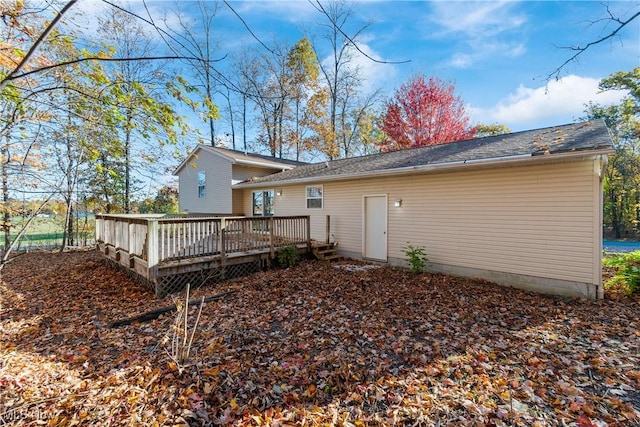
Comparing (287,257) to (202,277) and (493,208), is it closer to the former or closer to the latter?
(202,277)

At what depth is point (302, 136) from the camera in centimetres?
2069

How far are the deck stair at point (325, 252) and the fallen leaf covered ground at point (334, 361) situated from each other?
304 cm

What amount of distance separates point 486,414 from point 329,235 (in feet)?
25.2

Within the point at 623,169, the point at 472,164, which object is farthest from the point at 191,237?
the point at 623,169

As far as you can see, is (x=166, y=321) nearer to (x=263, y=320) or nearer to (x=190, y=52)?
(x=263, y=320)

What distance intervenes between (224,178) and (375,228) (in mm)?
8035

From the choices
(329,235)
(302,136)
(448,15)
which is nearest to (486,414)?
(448,15)

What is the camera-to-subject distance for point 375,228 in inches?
356

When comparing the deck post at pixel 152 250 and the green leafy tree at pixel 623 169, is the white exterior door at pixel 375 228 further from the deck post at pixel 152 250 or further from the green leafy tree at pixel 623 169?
the green leafy tree at pixel 623 169

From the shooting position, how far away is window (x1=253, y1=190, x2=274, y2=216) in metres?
12.5

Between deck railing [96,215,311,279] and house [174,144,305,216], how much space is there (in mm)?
4123

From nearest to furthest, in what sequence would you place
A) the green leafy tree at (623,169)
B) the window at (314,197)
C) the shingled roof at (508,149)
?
the shingled roof at (508,149) → the window at (314,197) → the green leafy tree at (623,169)

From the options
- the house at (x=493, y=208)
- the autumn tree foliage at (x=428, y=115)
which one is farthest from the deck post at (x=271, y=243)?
the autumn tree foliage at (x=428, y=115)

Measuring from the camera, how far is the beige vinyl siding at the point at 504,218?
558 centimetres
